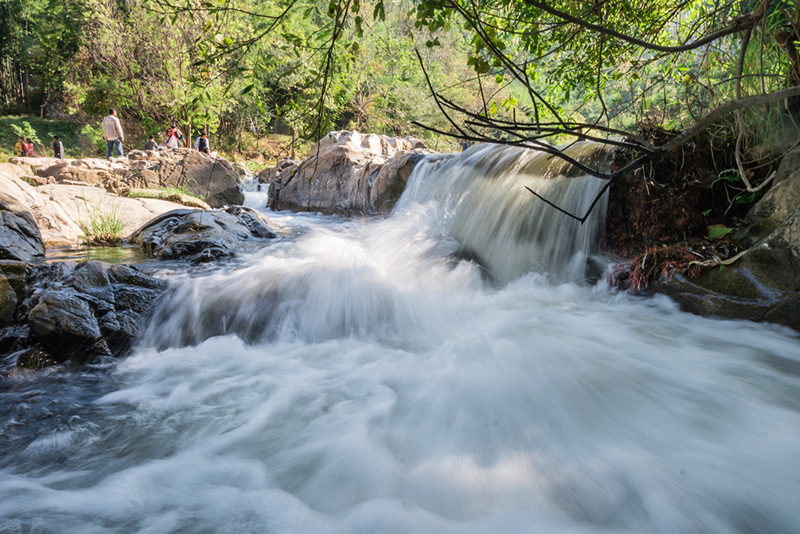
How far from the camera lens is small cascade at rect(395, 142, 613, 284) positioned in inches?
171

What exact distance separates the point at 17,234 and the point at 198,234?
2051mm

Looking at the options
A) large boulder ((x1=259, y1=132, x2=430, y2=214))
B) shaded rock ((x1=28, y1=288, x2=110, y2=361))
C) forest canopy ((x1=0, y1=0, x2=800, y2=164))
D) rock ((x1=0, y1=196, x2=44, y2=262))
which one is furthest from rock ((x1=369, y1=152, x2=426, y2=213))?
shaded rock ((x1=28, y1=288, x2=110, y2=361))

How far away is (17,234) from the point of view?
5.10 metres

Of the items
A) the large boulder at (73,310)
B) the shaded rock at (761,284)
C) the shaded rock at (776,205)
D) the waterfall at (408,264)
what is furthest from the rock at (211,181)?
the shaded rock at (776,205)

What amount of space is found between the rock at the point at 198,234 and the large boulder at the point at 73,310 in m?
1.69

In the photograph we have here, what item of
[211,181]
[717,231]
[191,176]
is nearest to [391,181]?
[211,181]

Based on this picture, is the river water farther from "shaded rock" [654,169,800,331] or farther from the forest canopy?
the forest canopy

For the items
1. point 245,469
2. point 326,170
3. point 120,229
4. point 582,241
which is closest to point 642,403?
point 245,469

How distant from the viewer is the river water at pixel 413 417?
62.7 inches

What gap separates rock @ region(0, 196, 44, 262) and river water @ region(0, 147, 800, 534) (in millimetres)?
2503

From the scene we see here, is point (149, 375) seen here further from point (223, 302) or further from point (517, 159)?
point (517, 159)

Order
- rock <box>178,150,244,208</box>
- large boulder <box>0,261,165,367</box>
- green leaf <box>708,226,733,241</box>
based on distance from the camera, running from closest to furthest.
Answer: large boulder <box>0,261,165,367</box> < green leaf <box>708,226,733,241</box> < rock <box>178,150,244,208</box>

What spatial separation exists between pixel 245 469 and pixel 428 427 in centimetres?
93

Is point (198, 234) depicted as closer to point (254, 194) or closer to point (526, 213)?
point (526, 213)
